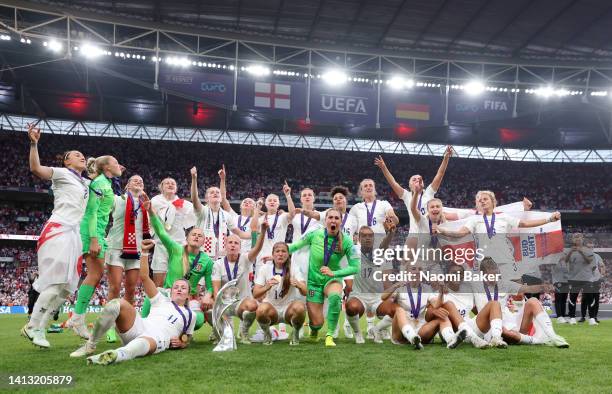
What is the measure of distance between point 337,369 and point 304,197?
13.5 feet

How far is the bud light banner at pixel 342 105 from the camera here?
25.3 meters

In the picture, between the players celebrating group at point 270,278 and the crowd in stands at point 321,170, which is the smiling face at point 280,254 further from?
the crowd in stands at point 321,170

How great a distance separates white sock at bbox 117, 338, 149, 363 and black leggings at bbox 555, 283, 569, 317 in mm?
9770

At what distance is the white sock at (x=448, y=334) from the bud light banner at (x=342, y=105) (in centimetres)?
1973

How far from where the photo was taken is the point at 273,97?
81.0 ft

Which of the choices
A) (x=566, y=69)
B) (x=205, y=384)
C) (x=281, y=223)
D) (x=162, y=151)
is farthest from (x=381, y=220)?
(x=162, y=151)

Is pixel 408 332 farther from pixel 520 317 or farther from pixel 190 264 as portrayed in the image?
pixel 190 264

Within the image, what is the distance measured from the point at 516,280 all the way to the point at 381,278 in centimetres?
180

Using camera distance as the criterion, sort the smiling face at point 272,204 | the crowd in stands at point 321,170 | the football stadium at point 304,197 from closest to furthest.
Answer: the football stadium at point 304,197 → the smiling face at point 272,204 → the crowd in stands at point 321,170

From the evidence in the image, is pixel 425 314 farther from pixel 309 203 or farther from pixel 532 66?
pixel 532 66

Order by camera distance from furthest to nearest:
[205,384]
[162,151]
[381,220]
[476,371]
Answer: [162,151], [381,220], [476,371], [205,384]

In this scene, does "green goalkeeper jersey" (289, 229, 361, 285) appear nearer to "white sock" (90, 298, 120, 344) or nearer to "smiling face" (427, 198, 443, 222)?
"smiling face" (427, 198, 443, 222)

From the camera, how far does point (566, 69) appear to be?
28703 millimetres

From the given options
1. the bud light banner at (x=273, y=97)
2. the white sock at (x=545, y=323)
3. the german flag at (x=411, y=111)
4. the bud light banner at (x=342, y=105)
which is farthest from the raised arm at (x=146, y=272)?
the german flag at (x=411, y=111)
